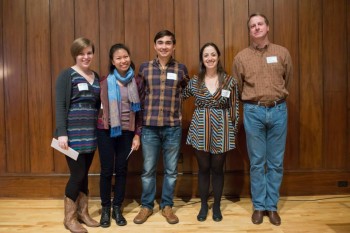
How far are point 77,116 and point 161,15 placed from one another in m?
1.34

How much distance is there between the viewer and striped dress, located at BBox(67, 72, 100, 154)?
7.01 feet

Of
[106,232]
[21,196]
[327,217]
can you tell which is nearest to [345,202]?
[327,217]

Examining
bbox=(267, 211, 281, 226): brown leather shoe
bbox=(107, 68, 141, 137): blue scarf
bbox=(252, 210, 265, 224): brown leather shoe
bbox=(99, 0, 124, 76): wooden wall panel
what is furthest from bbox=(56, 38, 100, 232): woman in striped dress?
bbox=(267, 211, 281, 226): brown leather shoe

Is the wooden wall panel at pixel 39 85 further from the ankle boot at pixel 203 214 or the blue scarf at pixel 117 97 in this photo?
the ankle boot at pixel 203 214

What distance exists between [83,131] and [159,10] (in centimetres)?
142

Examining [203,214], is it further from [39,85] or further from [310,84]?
[39,85]

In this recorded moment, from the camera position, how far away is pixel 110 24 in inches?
114

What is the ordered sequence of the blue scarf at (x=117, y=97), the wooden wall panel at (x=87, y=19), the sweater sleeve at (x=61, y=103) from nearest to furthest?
the sweater sleeve at (x=61, y=103) → the blue scarf at (x=117, y=97) → the wooden wall panel at (x=87, y=19)

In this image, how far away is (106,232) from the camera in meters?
2.18

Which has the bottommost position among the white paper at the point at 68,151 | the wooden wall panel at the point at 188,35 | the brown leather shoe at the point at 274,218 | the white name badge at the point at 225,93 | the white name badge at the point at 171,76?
the brown leather shoe at the point at 274,218

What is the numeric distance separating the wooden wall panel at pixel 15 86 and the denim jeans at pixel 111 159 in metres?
1.13

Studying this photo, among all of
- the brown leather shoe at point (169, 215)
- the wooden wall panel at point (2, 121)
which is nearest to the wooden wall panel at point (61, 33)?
the wooden wall panel at point (2, 121)

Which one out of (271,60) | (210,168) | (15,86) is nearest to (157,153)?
(210,168)

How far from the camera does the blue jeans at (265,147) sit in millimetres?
2336
